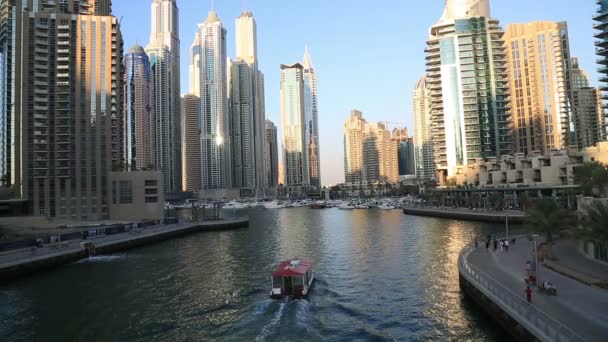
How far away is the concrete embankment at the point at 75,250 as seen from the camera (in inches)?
2125

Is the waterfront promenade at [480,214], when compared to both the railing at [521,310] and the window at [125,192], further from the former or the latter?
the window at [125,192]

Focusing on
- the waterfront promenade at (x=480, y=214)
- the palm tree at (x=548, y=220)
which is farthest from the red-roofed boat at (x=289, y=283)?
the waterfront promenade at (x=480, y=214)

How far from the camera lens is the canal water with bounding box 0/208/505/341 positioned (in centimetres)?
3083

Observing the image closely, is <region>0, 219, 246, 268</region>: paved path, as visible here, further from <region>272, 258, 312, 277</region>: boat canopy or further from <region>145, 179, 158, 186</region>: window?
<region>145, 179, 158, 186</region>: window

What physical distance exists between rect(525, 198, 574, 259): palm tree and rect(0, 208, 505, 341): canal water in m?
9.99

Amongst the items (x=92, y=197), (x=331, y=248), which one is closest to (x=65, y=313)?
(x=331, y=248)

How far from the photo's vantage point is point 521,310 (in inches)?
1040

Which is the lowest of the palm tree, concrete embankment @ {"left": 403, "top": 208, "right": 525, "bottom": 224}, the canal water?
the canal water

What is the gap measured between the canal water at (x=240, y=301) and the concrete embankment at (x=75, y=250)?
2215 mm

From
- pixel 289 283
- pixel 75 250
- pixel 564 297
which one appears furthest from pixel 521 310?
pixel 75 250

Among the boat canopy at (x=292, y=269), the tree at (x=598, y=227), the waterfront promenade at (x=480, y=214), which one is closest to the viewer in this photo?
the tree at (x=598, y=227)

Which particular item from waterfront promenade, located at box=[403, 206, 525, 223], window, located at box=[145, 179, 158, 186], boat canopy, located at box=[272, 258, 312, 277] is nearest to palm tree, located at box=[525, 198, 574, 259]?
boat canopy, located at box=[272, 258, 312, 277]

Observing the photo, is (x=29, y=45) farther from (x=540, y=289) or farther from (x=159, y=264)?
(x=540, y=289)

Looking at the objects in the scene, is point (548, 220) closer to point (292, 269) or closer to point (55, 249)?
point (292, 269)
